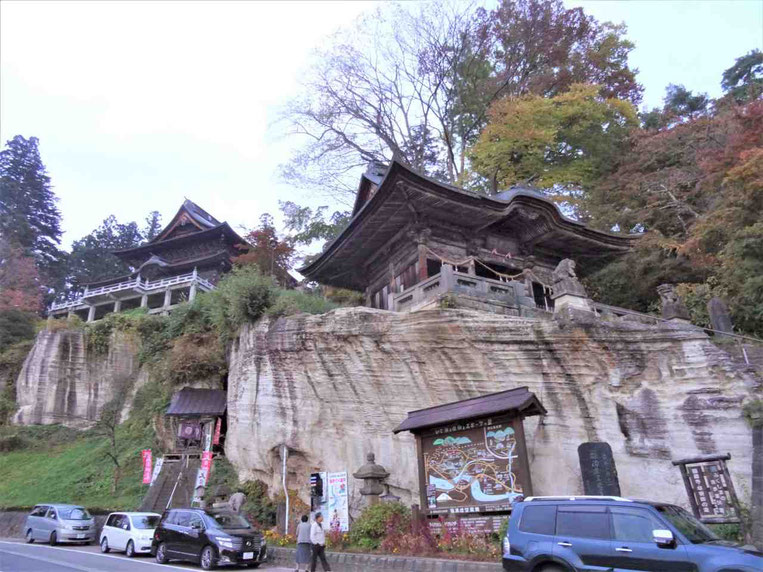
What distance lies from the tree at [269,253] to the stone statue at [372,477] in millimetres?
17917

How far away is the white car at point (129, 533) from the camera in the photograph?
15039 mm

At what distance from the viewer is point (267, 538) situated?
14.9 metres

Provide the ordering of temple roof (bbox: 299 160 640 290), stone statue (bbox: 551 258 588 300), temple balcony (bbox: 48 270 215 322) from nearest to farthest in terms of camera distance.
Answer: stone statue (bbox: 551 258 588 300) → temple roof (bbox: 299 160 640 290) → temple balcony (bbox: 48 270 215 322)

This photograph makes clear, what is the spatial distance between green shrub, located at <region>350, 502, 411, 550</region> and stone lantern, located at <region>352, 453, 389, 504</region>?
0.39m

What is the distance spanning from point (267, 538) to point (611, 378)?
1007cm

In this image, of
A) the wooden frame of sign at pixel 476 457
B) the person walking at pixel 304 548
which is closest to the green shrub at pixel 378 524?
the wooden frame of sign at pixel 476 457

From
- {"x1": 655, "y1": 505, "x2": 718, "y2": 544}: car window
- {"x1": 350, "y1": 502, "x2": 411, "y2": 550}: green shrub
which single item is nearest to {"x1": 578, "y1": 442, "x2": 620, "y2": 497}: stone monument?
{"x1": 655, "y1": 505, "x2": 718, "y2": 544}: car window

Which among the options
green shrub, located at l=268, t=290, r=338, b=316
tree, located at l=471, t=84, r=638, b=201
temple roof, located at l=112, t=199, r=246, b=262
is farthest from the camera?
temple roof, located at l=112, t=199, r=246, b=262

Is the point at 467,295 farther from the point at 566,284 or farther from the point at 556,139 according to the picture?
the point at 556,139

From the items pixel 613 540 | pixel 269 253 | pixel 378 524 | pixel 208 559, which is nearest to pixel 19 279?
pixel 269 253

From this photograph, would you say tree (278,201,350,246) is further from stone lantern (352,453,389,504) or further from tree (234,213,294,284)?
stone lantern (352,453,389,504)

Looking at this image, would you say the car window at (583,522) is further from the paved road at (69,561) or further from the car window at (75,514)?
the car window at (75,514)

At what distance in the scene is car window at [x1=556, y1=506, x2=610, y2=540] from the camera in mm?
7359

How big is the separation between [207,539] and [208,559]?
0.44 m
